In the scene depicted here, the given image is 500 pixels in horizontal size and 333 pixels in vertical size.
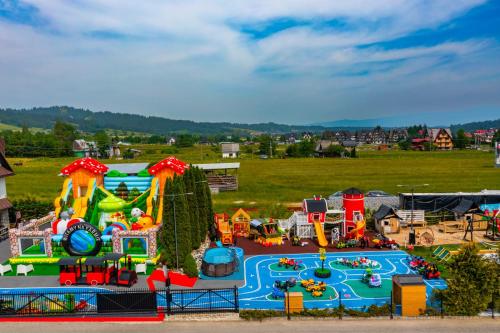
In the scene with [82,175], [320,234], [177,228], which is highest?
[82,175]

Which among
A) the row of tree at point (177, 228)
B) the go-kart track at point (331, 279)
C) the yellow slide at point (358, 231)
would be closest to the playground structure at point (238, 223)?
the row of tree at point (177, 228)

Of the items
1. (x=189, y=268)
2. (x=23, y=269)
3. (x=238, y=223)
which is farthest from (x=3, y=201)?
(x=189, y=268)

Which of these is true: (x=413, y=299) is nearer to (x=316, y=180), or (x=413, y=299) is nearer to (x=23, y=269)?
(x=23, y=269)

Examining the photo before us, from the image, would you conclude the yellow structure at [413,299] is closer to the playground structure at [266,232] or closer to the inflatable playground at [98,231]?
the playground structure at [266,232]

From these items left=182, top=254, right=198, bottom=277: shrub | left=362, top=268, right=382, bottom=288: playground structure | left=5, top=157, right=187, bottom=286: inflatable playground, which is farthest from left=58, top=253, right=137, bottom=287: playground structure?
left=362, top=268, right=382, bottom=288: playground structure

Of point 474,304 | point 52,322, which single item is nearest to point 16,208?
point 52,322
